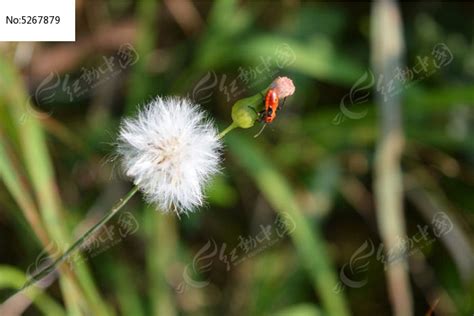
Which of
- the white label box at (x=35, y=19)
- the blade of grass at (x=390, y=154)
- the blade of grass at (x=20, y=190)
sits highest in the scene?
the white label box at (x=35, y=19)

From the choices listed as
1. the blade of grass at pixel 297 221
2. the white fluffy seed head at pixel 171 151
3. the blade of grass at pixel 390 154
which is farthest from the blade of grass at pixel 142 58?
the white fluffy seed head at pixel 171 151

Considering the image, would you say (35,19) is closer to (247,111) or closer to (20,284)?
(20,284)

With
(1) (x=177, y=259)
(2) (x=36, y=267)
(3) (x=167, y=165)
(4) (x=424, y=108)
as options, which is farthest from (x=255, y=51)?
(3) (x=167, y=165)

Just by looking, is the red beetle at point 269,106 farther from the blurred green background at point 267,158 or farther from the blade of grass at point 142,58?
the blade of grass at point 142,58

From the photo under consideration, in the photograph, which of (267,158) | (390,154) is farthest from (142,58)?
(390,154)

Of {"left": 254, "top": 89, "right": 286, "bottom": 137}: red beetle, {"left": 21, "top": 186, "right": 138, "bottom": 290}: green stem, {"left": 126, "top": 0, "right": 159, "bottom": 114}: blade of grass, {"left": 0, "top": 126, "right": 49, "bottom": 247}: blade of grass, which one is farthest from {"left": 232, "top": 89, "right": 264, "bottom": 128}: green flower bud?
{"left": 126, "top": 0, "right": 159, "bottom": 114}: blade of grass

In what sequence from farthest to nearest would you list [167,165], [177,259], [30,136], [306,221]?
[177,259], [306,221], [30,136], [167,165]

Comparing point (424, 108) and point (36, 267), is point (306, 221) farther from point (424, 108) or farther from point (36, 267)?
point (36, 267)
